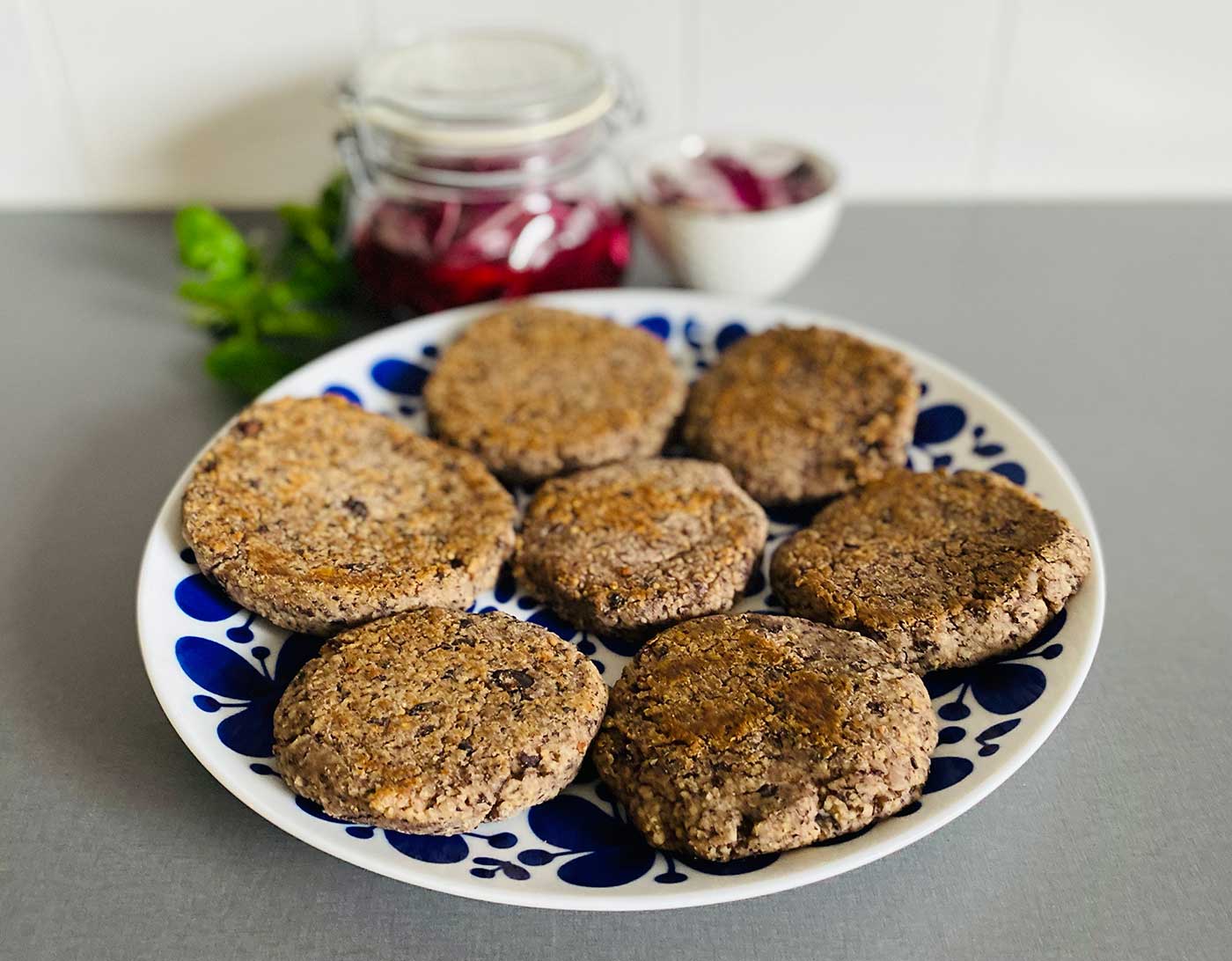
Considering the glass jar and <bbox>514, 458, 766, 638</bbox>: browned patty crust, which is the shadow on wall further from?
<bbox>514, 458, 766, 638</bbox>: browned patty crust

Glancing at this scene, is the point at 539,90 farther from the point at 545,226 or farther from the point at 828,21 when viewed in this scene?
the point at 828,21

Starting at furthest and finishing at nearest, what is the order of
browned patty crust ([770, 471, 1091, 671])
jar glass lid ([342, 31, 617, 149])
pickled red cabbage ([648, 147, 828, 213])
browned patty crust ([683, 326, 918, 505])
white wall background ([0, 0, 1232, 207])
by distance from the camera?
white wall background ([0, 0, 1232, 207]) → pickled red cabbage ([648, 147, 828, 213]) → jar glass lid ([342, 31, 617, 149]) → browned patty crust ([683, 326, 918, 505]) → browned patty crust ([770, 471, 1091, 671])

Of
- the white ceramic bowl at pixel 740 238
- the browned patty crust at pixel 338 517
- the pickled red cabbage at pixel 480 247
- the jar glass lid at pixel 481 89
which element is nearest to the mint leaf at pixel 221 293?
the pickled red cabbage at pixel 480 247

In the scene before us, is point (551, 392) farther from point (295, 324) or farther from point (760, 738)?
point (760, 738)

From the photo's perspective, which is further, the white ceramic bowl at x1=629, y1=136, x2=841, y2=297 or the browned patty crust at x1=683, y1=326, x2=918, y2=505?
the white ceramic bowl at x1=629, y1=136, x2=841, y2=297

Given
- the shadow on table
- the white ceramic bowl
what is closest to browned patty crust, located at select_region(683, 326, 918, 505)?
the white ceramic bowl

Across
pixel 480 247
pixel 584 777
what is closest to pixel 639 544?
pixel 584 777
